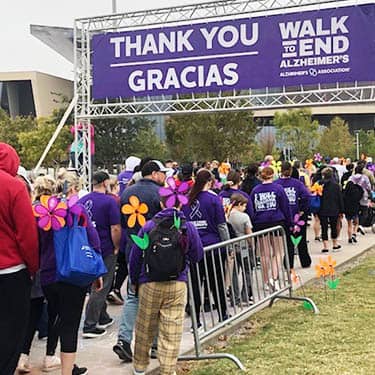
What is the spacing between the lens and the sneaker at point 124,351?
495 cm

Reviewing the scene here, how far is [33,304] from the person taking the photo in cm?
479

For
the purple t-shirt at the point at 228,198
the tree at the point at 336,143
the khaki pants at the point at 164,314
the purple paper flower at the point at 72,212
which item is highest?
the purple paper flower at the point at 72,212

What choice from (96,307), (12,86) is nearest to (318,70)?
(96,307)

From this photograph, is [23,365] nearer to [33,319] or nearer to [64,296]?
[33,319]

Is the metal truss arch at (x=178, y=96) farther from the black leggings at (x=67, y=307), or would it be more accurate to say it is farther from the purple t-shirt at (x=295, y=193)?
the black leggings at (x=67, y=307)

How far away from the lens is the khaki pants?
4234 millimetres

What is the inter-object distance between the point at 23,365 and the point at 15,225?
1.61 metres

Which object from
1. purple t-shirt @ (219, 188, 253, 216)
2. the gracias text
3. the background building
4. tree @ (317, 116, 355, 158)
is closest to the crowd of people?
purple t-shirt @ (219, 188, 253, 216)

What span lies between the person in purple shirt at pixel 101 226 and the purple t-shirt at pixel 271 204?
241 cm

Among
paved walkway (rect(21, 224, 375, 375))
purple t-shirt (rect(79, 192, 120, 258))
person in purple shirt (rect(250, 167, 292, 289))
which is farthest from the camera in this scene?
person in purple shirt (rect(250, 167, 292, 289))

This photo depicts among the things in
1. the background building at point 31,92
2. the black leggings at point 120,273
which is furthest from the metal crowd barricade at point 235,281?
the background building at point 31,92

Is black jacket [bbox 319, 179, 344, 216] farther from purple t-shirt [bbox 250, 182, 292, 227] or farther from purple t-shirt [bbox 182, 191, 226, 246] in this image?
purple t-shirt [bbox 182, 191, 226, 246]

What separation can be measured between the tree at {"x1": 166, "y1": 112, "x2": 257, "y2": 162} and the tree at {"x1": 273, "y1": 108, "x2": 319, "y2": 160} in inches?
548

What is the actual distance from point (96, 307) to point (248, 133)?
2738 centimetres
